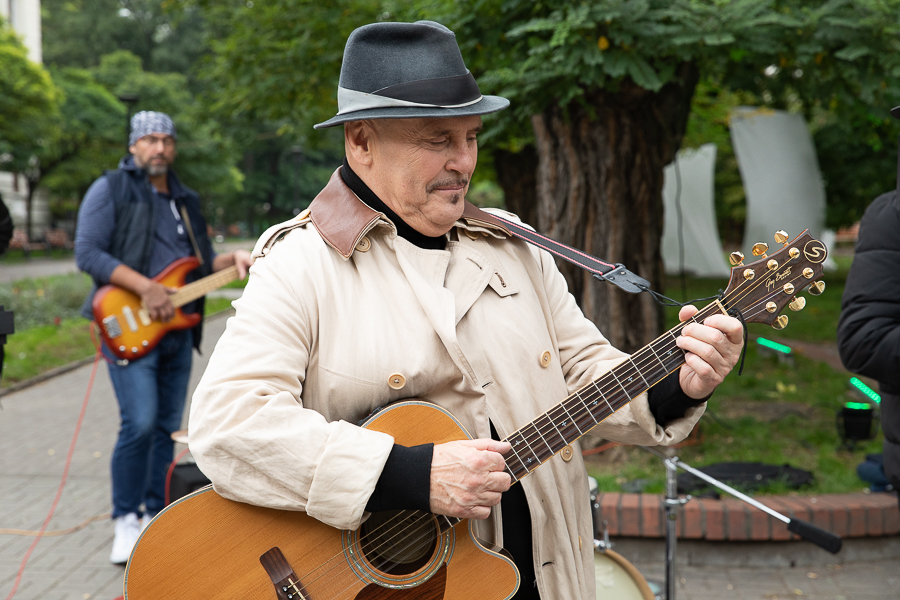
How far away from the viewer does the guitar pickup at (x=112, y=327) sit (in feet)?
13.3

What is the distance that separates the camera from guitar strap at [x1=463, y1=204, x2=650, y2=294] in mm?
2064

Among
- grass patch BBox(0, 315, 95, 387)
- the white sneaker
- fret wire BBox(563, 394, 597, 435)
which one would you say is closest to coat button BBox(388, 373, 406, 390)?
fret wire BBox(563, 394, 597, 435)

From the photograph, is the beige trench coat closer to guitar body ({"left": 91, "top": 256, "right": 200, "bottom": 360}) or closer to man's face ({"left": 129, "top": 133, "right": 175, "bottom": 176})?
guitar body ({"left": 91, "top": 256, "right": 200, "bottom": 360})

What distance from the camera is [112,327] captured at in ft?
13.4

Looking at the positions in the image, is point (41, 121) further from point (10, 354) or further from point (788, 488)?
point (788, 488)

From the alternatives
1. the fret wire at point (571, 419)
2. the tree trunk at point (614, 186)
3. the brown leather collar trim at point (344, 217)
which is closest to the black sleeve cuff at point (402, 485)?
the fret wire at point (571, 419)

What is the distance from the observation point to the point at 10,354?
9805mm

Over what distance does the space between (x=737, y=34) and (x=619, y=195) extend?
1337mm

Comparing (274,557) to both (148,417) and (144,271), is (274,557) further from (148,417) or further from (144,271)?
(144,271)

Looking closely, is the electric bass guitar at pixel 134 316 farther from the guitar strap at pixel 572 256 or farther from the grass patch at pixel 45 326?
the grass patch at pixel 45 326

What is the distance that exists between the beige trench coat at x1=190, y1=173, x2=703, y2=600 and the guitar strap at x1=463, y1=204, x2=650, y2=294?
4 centimetres

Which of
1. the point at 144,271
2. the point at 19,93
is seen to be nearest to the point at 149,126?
the point at 144,271

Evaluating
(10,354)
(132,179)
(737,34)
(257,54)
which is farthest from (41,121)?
(737,34)

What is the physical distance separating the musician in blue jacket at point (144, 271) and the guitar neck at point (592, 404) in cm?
272
